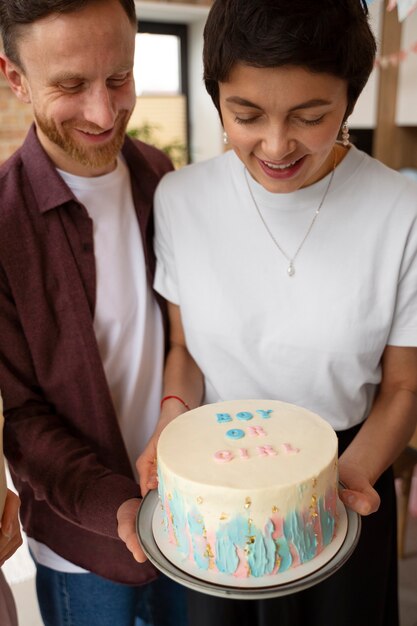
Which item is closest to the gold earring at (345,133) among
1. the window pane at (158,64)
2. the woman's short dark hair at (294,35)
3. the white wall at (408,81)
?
the woman's short dark hair at (294,35)

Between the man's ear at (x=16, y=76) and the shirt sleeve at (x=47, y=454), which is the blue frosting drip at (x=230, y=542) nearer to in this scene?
the shirt sleeve at (x=47, y=454)

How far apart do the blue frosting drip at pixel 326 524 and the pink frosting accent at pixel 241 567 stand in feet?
0.41

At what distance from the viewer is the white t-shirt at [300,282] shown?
1.15 m

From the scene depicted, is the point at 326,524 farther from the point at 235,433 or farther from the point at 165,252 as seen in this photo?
the point at 165,252

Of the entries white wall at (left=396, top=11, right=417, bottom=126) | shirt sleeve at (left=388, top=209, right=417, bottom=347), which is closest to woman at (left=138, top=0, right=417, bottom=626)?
shirt sleeve at (left=388, top=209, right=417, bottom=347)

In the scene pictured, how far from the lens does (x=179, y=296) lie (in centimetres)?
130

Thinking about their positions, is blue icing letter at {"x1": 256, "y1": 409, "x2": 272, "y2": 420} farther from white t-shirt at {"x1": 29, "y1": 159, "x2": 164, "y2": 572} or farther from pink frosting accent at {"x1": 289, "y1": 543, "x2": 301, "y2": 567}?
white t-shirt at {"x1": 29, "y1": 159, "x2": 164, "y2": 572}

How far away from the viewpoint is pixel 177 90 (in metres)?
4.98

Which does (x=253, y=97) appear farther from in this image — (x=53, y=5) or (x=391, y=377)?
(x=391, y=377)

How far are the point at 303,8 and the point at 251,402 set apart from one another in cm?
62

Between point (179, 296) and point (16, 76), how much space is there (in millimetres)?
525

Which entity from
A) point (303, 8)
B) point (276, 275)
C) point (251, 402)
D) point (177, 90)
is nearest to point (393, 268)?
point (276, 275)

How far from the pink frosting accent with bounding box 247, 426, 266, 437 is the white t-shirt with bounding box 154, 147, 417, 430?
8.8 inches

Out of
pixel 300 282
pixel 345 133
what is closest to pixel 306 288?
pixel 300 282
